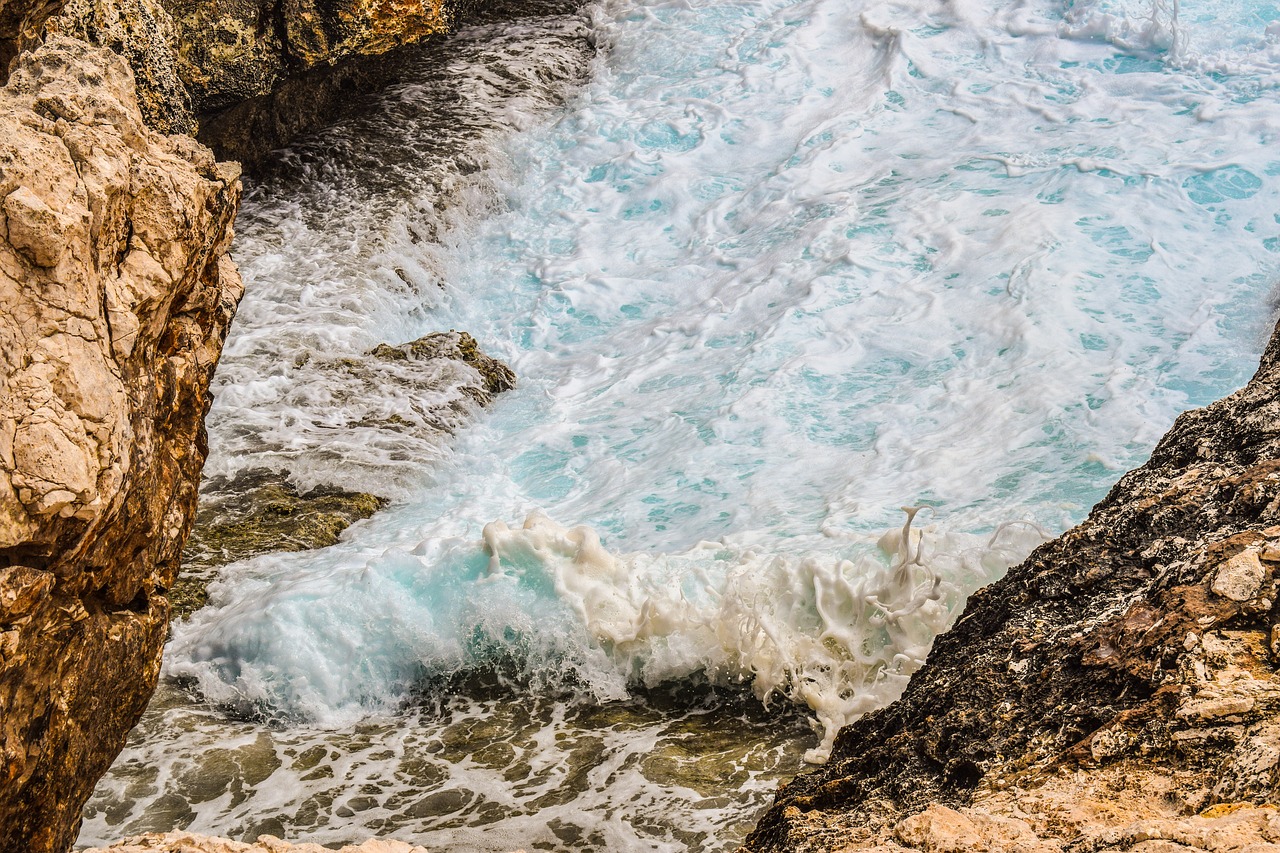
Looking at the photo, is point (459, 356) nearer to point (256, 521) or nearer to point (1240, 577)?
point (256, 521)

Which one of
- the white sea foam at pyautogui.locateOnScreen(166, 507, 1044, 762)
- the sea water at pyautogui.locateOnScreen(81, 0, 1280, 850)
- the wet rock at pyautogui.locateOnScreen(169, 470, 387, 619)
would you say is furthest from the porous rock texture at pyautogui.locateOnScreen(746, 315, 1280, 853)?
the wet rock at pyautogui.locateOnScreen(169, 470, 387, 619)

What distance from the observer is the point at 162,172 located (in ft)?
9.59

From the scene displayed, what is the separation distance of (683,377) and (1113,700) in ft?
22.3

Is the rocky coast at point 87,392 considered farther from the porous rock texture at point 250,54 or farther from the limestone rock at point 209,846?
the porous rock texture at point 250,54

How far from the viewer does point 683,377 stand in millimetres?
8773

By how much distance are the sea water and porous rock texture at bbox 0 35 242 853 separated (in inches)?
73.6

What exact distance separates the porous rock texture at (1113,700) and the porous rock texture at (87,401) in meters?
1.68

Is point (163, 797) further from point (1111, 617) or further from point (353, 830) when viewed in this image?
point (1111, 617)

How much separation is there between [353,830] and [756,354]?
17.3ft

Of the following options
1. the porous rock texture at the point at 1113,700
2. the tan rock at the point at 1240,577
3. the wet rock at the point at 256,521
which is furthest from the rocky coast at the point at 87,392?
the wet rock at the point at 256,521

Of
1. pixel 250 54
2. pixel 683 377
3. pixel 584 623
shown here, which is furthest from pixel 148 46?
pixel 584 623

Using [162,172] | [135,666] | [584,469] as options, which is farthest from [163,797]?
[584,469]

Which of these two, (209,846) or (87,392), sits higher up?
(87,392)

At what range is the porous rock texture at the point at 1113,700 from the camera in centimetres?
178
